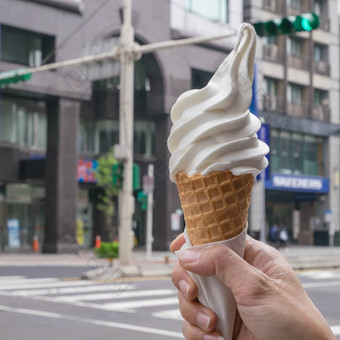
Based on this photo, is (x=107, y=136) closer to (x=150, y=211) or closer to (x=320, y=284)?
(x=150, y=211)

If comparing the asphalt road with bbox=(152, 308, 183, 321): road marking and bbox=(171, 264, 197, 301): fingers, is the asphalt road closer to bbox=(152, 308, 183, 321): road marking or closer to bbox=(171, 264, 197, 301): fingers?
bbox=(152, 308, 183, 321): road marking

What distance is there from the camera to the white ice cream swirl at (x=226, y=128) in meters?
2.95

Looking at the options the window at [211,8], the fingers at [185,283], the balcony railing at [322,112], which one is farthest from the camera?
the balcony railing at [322,112]

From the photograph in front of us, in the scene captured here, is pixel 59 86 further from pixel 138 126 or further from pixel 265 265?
pixel 265 265

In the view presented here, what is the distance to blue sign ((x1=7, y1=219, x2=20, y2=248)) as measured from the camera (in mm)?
33325

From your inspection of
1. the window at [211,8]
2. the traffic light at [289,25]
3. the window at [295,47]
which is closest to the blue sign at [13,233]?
the window at [211,8]

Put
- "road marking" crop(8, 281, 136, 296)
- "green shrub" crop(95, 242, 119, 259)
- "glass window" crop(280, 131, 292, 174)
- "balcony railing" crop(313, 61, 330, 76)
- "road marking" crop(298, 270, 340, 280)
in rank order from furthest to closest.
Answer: "balcony railing" crop(313, 61, 330, 76), "glass window" crop(280, 131, 292, 174), "green shrub" crop(95, 242, 119, 259), "road marking" crop(298, 270, 340, 280), "road marking" crop(8, 281, 136, 296)

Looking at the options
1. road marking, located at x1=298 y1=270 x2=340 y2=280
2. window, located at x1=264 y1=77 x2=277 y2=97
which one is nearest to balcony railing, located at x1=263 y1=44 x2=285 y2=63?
window, located at x1=264 y1=77 x2=277 y2=97

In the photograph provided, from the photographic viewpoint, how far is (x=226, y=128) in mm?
3027

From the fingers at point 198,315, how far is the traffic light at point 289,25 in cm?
990

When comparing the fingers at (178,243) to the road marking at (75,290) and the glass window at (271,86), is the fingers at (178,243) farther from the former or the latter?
the glass window at (271,86)

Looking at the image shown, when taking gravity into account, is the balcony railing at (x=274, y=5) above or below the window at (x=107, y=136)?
above

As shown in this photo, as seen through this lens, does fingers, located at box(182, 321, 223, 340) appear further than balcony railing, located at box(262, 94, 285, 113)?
No

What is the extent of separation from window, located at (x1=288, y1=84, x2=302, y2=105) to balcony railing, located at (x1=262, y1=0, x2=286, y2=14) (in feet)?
16.9
